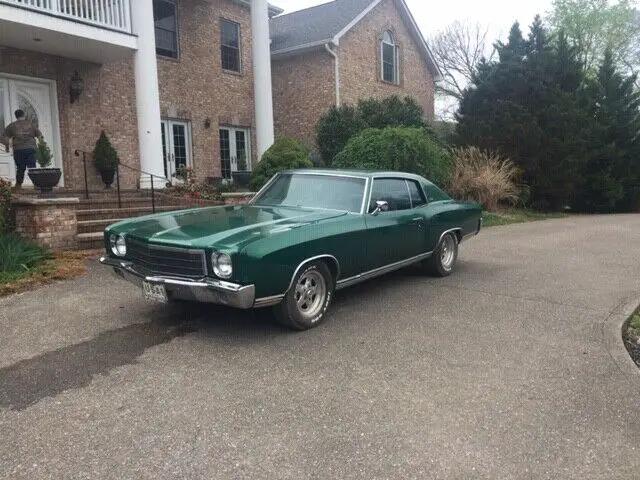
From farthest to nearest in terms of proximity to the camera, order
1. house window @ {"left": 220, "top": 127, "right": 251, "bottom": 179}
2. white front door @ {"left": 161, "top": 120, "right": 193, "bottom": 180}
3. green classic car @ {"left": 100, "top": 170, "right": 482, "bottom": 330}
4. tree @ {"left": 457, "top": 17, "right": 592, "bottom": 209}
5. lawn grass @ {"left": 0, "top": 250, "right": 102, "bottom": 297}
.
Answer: tree @ {"left": 457, "top": 17, "right": 592, "bottom": 209} < house window @ {"left": 220, "top": 127, "right": 251, "bottom": 179} < white front door @ {"left": 161, "top": 120, "right": 193, "bottom": 180} < lawn grass @ {"left": 0, "top": 250, "right": 102, "bottom": 297} < green classic car @ {"left": 100, "top": 170, "right": 482, "bottom": 330}

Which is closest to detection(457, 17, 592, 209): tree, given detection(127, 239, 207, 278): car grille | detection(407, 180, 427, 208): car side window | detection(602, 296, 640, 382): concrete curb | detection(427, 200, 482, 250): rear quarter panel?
detection(427, 200, 482, 250): rear quarter panel

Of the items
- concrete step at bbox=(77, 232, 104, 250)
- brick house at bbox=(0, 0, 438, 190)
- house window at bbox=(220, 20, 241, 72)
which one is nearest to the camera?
concrete step at bbox=(77, 232, 104, 250)

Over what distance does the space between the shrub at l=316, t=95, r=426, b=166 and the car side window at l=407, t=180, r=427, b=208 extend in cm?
1048

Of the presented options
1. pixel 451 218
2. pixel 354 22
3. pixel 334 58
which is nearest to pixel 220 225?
pixel 451 218

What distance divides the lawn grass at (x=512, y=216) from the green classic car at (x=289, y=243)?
8.63 metres

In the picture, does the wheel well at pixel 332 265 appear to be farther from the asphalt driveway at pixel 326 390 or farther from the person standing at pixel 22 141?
the person standing at pixel 22 141

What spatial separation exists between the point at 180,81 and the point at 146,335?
40.0 feet

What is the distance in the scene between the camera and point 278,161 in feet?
43.2

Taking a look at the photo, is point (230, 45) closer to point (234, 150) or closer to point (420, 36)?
point (234, 150)

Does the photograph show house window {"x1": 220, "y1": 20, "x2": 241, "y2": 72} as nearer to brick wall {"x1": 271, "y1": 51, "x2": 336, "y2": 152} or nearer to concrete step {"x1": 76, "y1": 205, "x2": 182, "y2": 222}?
brick wall {"x1": 271, "y1": 51, "x2": 336, "y2": 152}

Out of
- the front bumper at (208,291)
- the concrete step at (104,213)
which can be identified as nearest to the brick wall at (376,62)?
the concrete step at (104,213)

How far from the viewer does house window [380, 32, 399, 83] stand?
2206 cm

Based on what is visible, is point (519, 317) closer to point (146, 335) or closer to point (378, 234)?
point (378, 234)

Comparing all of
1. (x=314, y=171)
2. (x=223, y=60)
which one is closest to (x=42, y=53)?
(x=223, y=60)
